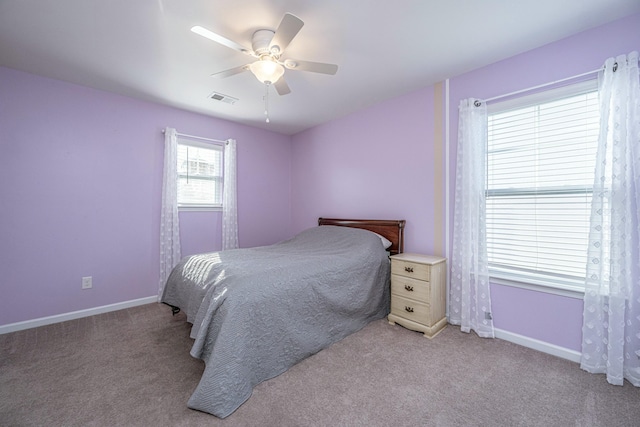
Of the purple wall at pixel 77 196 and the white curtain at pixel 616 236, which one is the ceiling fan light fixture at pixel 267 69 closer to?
the purple wall at pixel 77 196

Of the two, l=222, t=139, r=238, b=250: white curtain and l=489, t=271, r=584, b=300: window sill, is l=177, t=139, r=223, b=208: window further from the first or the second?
l=489, t=271, r=584, b=300: window sill

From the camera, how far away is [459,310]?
8.27 feet

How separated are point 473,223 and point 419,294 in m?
0.81

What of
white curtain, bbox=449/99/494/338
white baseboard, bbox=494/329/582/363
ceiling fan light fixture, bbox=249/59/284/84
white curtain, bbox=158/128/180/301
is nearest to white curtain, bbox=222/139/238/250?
white curtain, bbox=158/128/180/301

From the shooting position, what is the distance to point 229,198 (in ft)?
12.4

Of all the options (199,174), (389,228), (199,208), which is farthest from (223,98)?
(389,228)

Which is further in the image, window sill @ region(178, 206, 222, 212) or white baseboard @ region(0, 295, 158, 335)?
window sill @ region(178, 206, 222, 212)

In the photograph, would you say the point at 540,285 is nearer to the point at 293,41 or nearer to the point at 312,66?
the point at 312,66

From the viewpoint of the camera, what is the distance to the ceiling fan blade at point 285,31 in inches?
58.3

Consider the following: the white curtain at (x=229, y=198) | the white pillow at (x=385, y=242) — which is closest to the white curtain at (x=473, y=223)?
the white pillow at (x=385, y=242)

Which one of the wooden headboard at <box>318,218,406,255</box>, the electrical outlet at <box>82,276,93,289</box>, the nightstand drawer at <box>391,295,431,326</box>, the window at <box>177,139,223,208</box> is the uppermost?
the window at <box>177,139,223,208</box>

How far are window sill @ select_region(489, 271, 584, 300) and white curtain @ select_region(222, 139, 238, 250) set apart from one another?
3162mm

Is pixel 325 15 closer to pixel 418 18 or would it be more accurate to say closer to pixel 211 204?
pixel 418 18

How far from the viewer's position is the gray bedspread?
1556 mm
